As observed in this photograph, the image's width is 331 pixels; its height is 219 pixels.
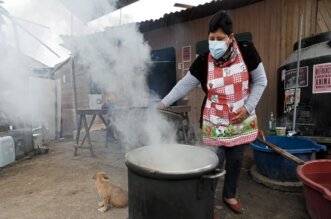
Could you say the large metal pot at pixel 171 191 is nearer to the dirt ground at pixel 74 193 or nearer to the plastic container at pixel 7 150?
the dirt ground at pixel 74 193

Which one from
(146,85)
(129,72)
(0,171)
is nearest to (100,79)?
(129,72)

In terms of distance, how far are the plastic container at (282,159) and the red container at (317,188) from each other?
1.69 feet

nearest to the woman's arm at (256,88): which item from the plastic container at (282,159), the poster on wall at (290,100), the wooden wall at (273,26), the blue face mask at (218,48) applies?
the blue face mask at (218,48)

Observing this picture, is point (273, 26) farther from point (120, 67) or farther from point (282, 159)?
point (120, 67)

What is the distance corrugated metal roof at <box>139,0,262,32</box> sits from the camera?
4.97m

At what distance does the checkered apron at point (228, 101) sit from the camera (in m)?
2.10

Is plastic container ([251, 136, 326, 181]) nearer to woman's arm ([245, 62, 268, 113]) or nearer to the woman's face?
woman's arm ([245, 62, 268, 113])

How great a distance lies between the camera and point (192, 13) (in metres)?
5.54

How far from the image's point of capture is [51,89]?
746 cm

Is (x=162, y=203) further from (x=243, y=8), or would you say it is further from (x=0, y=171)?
(x=243, y=8)

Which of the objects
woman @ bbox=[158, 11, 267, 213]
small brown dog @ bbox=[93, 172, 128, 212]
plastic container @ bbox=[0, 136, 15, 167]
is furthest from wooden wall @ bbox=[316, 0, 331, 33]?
plastic container @ bbox=[0, 136, 15, 167]

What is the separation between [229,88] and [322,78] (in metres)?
1.76

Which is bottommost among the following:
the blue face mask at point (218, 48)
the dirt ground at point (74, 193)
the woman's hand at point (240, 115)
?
the dirt ground at point (74, 193)

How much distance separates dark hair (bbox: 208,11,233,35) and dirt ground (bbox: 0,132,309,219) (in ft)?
5.90
